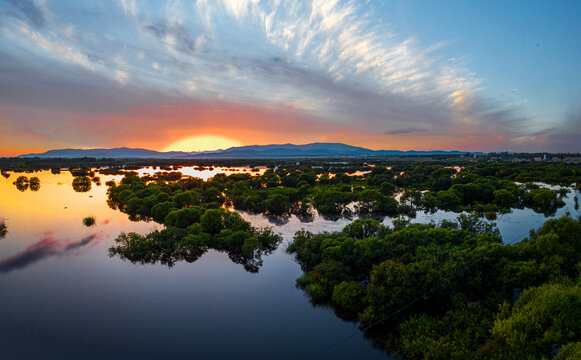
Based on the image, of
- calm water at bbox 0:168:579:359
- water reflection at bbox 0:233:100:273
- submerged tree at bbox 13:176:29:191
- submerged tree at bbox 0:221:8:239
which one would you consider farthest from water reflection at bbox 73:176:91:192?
water reflection at bbox 0:233:100:273

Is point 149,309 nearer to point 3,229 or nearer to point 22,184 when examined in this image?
point 3,229

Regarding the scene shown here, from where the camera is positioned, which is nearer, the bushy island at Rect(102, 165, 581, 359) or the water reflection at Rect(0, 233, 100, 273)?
the bushy island at Rect(102, 165, 581, 359)

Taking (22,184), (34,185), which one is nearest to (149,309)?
(34,185)

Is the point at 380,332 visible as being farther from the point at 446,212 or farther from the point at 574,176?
the point at 574,176

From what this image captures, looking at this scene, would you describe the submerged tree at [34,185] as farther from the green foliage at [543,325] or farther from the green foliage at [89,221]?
the green foliage at [543,325]

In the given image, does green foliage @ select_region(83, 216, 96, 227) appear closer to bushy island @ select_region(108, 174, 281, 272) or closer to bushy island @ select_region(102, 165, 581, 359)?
bushy island @ select_region(108, 174, 281, 272)

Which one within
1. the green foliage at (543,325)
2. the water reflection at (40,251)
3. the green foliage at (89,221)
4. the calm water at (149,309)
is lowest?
the calm water at (149,309)

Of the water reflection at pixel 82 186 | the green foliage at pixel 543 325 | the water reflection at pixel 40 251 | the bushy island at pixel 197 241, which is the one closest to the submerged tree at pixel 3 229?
the water reflection at pixel 40 251
